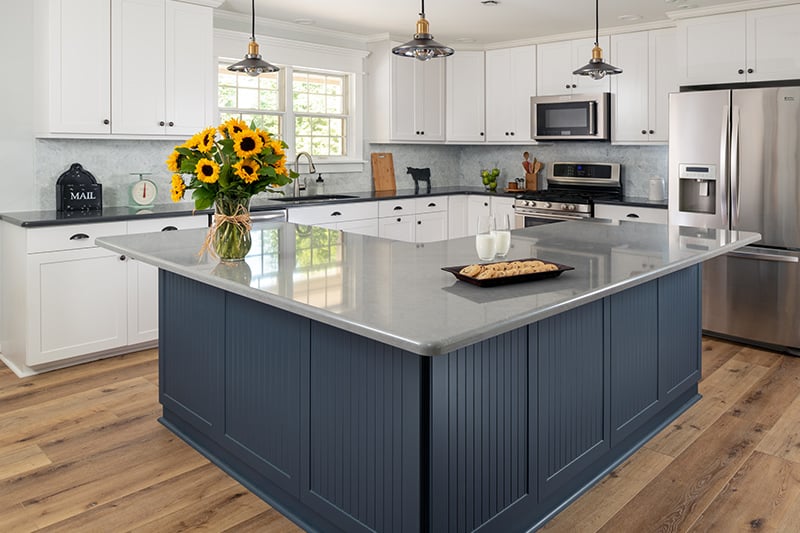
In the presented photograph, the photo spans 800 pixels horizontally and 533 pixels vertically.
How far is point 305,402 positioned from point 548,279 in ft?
3.09

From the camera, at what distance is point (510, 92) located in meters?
6.61

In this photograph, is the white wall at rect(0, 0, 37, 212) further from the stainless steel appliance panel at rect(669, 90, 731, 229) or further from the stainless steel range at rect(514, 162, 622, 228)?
the stainless steel appliance panel at rect(669, 90, 731, 229)

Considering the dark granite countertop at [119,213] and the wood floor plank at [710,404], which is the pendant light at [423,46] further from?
the wood floor plank at [710,404]

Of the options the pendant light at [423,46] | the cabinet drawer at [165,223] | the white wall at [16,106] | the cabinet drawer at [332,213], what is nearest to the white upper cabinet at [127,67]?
the white wall at [16,106]

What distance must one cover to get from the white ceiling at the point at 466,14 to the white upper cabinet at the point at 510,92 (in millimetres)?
373

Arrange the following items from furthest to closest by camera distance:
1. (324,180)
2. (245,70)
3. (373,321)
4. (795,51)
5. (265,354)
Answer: (324,180) → (795,51) → (245,70) → (265,354) → (373,321)

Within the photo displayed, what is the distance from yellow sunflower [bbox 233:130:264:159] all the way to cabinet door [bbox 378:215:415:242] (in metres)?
3.47

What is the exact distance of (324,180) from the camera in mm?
6227

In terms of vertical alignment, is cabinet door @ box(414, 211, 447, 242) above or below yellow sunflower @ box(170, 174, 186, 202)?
below

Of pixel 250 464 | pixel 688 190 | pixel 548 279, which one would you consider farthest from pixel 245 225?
pixel 688 190

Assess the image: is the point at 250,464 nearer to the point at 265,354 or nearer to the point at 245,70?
the point at 265,354

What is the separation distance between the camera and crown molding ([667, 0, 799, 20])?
4641 millimetres

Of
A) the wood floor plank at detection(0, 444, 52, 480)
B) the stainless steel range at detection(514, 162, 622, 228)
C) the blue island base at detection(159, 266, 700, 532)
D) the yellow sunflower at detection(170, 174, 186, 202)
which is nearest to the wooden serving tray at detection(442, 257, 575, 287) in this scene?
the blue island base at detection(159, 266, 700, 532)

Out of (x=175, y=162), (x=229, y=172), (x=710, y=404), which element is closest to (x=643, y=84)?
(x=710, y=404)
